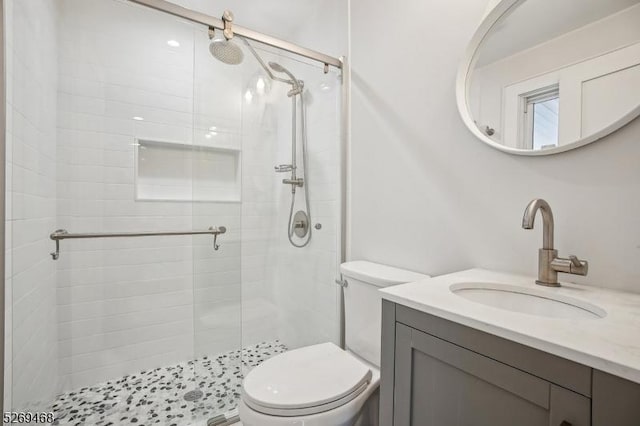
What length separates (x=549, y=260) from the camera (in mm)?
873

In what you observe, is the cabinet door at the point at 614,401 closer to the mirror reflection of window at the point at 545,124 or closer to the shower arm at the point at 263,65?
A: the mirror reflection of window at the point at 545,124

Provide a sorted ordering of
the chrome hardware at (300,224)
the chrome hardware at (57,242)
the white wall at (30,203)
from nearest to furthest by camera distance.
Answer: the white wall at (30,203) → the chrome hardware at (57,242) → the chrome hardware at (300,224)

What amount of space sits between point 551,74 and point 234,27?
1372 mm

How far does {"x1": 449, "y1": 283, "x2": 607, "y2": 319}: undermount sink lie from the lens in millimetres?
766

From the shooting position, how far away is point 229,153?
1887 mm

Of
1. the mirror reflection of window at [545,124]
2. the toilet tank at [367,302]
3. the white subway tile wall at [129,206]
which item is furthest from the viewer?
the white subway tile wall at [129,206]

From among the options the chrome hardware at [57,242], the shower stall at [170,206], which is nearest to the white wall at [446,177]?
the shower stall at [170,206]

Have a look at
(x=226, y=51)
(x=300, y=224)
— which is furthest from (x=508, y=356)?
(x=226, y=51)

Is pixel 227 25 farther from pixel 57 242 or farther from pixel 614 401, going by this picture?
pixel 614 401

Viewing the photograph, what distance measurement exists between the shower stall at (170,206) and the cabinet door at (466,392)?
3.54 ft

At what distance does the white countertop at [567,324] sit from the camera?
1.56 feet

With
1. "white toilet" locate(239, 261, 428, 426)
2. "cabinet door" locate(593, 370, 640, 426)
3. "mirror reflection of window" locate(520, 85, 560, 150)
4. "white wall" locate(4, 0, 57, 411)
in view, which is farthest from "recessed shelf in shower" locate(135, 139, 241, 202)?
"cabinet door" locate(593, 370, 640, 426)

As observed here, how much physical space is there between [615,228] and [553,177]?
0.70 feet

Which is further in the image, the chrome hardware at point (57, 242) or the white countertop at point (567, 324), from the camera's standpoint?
the chrome hardware at point (57, 242)
